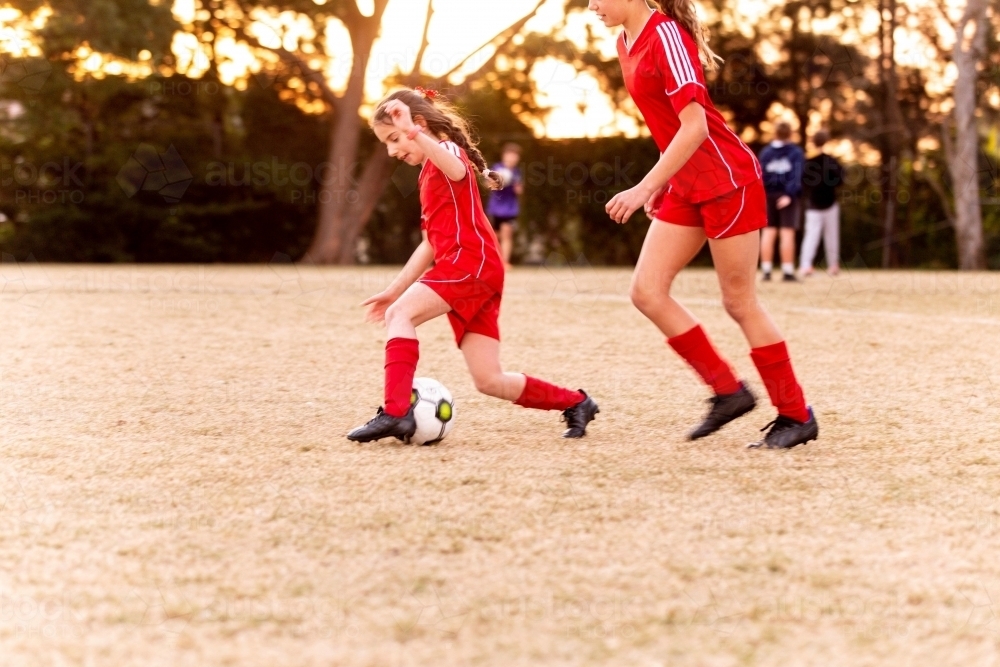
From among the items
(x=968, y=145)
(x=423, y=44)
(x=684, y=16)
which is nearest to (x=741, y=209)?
(x=684, y=16)

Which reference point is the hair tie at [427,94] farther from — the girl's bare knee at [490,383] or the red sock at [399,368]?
the girl's bare knee at [490,383]

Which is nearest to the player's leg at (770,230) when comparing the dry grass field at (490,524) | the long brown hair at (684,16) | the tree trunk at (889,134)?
the dry grass field at (490,524)

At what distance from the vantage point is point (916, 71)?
26.1 m

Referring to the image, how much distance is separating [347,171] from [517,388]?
760 inches

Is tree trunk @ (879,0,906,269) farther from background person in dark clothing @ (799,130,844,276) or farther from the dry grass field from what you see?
the dry grass field

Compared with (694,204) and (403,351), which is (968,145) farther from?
(403,351)

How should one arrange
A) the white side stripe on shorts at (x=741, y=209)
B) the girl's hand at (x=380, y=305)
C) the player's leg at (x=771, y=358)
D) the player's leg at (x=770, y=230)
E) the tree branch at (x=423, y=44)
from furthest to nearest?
the tree branch at (x=423, y=44) → the player's leg at (x=770, y=230) → the girl's hand at (x=380, y=305) → the player's leg at (x=771, y=358) → the white side stripe on shorts at (x=741, y=209)

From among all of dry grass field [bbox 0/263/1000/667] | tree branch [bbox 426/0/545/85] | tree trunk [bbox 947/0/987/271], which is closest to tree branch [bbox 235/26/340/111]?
tree branch [bbox 426/0/545/85]

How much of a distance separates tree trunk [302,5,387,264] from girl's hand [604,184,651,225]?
19.8 m

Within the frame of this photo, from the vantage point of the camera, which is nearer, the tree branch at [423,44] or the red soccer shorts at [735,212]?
the red soccer shorts at [735,212]

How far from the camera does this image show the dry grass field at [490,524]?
2.45 meters

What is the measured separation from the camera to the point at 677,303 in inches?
180

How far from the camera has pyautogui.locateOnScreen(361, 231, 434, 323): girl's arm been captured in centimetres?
486

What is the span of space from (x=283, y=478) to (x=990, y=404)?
10.7ft
